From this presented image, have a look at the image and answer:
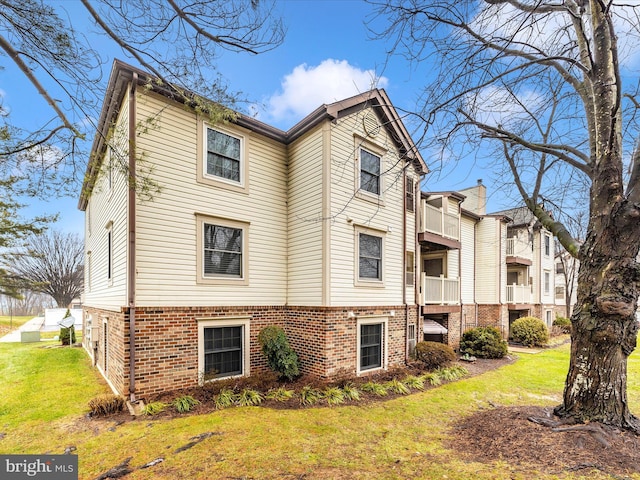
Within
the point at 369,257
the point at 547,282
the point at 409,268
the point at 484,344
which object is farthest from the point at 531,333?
the point at 369,257

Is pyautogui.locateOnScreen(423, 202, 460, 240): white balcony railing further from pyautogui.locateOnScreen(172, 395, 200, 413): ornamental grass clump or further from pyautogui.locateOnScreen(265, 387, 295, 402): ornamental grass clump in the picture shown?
pyautogui.locateOnScreen(172, 395, 200, 413): ornamental grass clump

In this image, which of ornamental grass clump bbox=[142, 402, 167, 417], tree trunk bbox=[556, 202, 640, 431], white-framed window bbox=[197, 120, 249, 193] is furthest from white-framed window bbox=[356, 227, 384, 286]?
ornamental grass clump bbox=[142, 402, 167, 417]

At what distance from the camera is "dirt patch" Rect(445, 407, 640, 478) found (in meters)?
4.55

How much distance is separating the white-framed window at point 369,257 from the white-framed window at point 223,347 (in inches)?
145

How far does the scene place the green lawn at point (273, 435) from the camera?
4.66 metres

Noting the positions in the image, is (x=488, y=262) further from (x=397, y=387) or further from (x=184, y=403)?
(x=184, y=403)

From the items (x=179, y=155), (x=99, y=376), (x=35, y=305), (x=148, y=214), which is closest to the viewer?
(x=148, y=214)

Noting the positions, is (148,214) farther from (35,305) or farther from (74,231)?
(35,305)

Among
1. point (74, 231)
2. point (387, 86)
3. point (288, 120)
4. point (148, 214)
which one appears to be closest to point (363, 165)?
point (288, 120)

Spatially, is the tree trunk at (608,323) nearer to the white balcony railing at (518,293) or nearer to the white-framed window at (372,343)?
the white-framed window at (372,343)

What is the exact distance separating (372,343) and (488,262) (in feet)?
37.4

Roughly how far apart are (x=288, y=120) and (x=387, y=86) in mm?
5819

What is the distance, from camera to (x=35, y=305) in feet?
190

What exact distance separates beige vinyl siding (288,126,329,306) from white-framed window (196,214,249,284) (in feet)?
5.01
